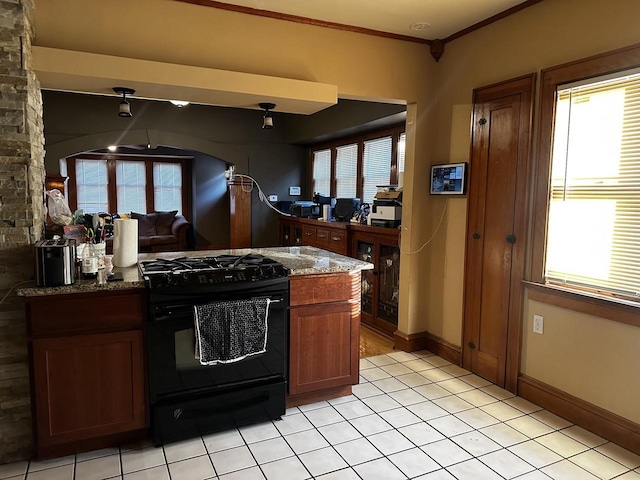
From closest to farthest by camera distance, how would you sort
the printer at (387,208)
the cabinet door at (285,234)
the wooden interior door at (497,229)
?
the wooden interior door at (497,229) < the printer at (387,208) < the cabinet door at (285,234)

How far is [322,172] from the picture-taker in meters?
6.75

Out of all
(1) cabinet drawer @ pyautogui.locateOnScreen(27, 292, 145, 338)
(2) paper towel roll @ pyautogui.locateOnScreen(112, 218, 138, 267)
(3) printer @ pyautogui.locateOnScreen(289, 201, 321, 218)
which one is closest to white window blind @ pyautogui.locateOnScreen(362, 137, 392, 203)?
(3) printer @ pyautogui.locateOnScreen(289, 201, 321, 218)

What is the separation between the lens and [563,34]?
8.49 feet

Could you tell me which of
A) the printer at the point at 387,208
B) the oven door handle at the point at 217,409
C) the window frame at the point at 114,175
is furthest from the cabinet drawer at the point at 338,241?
the window frame at the point at 114,175

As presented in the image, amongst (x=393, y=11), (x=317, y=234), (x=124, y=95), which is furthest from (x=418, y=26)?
(x=317, y=234)

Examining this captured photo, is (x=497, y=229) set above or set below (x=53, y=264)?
above

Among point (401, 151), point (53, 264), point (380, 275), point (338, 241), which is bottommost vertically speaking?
point (380, 275)

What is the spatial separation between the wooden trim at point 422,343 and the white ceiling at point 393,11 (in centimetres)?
247

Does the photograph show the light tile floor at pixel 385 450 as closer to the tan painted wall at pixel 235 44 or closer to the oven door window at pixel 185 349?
the oven door window at pixel 185 349

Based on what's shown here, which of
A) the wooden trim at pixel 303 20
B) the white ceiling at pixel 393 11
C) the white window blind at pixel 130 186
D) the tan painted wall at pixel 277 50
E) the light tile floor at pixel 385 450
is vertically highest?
the white ceiling at pixel 393 11

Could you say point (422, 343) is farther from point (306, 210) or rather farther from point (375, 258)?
point (306, 210)

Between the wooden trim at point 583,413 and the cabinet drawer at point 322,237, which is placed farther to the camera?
the cabinet drawer at point 322,237

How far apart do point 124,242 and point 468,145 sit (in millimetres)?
2521

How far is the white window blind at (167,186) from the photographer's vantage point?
A: 9.66 metres
